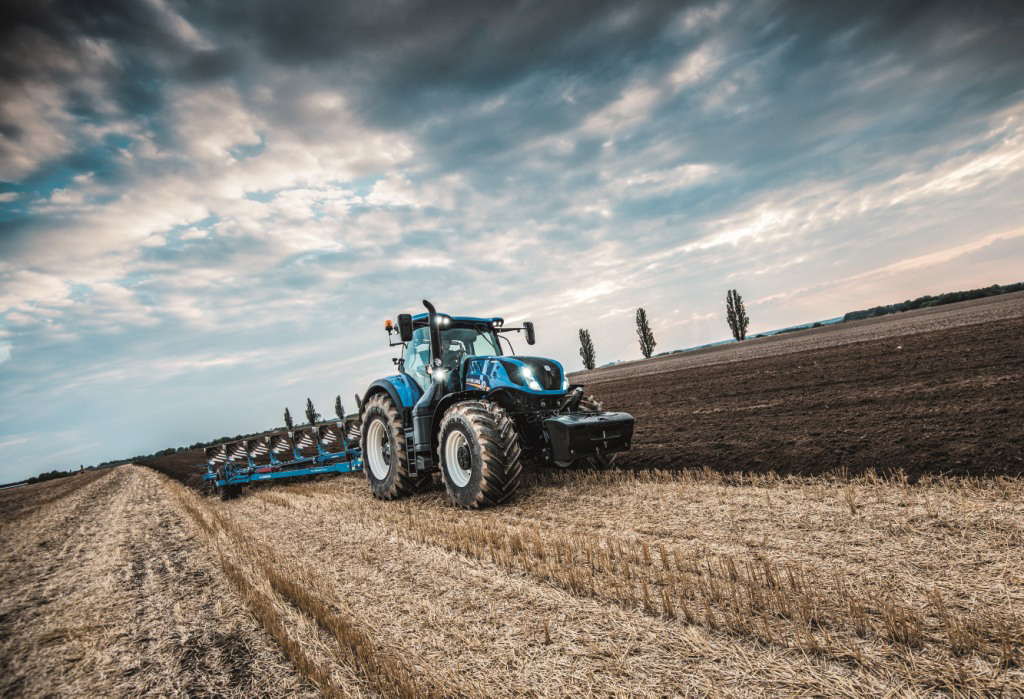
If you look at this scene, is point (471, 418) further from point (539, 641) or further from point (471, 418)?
point (539, 641)

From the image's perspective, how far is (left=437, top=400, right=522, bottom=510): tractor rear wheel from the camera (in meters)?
5.77

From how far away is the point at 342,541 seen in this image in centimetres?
536

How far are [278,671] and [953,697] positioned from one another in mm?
3282

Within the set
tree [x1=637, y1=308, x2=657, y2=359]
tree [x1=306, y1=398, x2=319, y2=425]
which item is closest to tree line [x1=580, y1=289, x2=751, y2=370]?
tree [x1=637, y1=308, x2=657, y2=359]

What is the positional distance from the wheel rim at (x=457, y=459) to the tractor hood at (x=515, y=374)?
76 cm

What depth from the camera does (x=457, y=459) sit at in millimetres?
6477

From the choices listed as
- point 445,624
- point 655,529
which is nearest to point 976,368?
point 655,529

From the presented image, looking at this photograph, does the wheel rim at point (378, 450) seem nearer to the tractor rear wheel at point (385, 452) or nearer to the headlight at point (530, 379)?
the tractor rear wheel at point (385, 452)

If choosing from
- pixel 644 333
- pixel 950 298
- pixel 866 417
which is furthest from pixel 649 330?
pixel 866 417

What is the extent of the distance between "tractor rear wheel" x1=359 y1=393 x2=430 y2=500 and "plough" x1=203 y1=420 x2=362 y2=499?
569 mm

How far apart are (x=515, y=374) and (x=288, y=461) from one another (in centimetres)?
736

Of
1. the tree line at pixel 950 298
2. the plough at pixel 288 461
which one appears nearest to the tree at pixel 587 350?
the tree line at pixel 950 298

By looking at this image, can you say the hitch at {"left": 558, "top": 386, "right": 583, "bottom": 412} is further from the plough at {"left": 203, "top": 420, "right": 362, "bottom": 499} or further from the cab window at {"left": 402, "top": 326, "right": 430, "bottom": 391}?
the plough at {"left": 203, "top": 420, "right": 362, "bottom": 499}

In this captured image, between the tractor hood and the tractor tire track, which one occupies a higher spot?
the tractor hood
